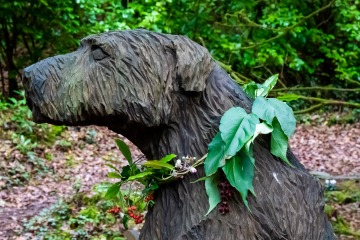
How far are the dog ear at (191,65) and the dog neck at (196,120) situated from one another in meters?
0.06

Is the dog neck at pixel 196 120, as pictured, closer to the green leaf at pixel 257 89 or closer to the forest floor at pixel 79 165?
the green leaf at pixel 257 89

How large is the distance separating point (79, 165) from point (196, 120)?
19.8ft

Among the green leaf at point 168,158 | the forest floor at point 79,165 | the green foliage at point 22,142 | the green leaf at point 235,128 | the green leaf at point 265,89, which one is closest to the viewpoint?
the green leaf at point 235,128

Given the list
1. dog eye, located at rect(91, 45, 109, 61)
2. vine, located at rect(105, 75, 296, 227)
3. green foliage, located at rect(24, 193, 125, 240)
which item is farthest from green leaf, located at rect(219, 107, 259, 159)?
green foliage, located at rect(24, 193, 125, 240)

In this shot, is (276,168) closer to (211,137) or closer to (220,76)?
(211,137)

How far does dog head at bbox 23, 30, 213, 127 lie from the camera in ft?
6.43

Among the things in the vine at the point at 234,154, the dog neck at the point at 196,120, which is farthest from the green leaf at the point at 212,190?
the dog neck at the point at 196,120

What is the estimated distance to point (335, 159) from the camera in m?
8.83

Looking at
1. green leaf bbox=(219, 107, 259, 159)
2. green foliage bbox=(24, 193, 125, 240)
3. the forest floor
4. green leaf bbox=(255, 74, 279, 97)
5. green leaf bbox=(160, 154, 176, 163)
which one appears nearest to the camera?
green leaf bbox=(219, 107, 259, 159)

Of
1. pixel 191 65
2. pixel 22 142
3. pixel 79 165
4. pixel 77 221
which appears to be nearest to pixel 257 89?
pixel 191 65

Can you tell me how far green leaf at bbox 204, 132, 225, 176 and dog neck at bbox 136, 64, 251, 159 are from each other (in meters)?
0.07

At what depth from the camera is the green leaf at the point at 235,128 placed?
1893 mm

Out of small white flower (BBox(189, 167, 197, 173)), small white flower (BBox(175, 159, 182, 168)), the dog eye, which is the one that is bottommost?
small white flower (BBox(189, 167, 197, 173))

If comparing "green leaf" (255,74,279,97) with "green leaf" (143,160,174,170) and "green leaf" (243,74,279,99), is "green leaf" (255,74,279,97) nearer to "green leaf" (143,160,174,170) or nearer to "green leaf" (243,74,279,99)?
"green leaf" (243,74,279,99)
